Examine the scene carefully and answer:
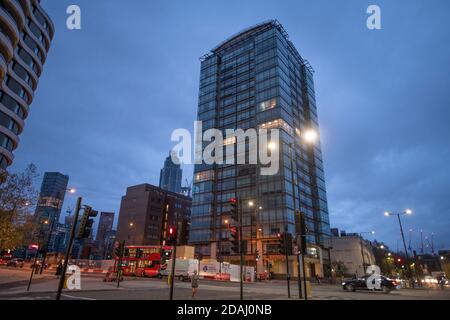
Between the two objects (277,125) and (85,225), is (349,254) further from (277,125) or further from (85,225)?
(85,225)

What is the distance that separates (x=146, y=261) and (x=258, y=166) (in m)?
37.8

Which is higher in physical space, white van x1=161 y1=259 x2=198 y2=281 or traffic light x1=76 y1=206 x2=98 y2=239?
traffic light x1=76 y1=206 x2=98 y2=239

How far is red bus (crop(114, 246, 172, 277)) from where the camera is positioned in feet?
141

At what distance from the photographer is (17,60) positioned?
46.6 metres

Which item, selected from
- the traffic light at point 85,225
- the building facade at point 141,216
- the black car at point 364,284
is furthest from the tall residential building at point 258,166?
the traffic light at point 85,225

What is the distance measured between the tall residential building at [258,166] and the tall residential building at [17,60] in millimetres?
45815

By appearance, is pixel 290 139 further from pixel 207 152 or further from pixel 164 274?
pixel 164 274

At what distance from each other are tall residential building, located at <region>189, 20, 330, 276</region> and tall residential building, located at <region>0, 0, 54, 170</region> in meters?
45.8

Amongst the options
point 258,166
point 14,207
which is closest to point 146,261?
point 14,207

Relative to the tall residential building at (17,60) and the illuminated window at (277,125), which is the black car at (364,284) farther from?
the illuminated window at (277,125)

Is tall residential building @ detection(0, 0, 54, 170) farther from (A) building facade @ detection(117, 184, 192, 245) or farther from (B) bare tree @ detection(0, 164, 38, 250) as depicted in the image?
(A) building facade @ detection(117, 184, 192, 245)

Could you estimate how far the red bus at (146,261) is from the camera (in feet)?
141

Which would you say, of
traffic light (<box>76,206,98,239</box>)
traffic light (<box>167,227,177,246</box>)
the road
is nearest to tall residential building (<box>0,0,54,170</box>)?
the road

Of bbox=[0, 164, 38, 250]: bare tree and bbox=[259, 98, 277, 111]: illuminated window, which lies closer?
bbox=[0, 164, 38, 250]: bare tree
